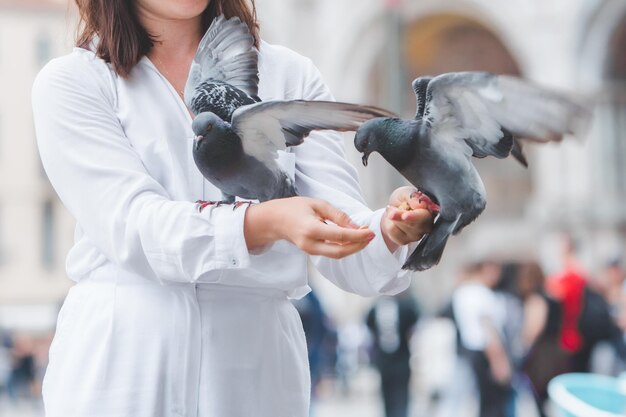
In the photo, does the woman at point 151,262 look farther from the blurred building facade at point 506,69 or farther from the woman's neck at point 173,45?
the blurred building facade at point 506,69

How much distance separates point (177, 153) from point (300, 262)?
0.32 metres

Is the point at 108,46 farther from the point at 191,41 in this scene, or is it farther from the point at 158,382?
the point at 158,382

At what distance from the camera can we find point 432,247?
2129 mm

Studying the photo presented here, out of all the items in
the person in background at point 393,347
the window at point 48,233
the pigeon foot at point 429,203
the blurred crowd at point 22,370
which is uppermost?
the pigeon foot at point 429,203

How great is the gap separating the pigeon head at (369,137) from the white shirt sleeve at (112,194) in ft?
0.84

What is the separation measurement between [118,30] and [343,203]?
1.85 ft

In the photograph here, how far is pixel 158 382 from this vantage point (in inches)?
93.4

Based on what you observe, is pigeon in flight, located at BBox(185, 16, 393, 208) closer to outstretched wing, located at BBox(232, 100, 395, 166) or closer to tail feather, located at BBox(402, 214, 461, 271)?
outstretched wing, located at BBox(232, 100, 395, 166)

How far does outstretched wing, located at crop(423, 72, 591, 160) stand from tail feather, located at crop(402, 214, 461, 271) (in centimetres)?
13

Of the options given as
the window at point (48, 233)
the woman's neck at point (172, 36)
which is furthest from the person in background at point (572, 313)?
the window at point (48, 233)

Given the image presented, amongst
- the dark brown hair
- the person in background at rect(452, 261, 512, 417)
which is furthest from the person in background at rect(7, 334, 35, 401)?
the dark brown hair

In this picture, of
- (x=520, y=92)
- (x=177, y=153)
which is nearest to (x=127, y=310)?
(x=177, y=153)

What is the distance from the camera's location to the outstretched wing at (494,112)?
1.97 m

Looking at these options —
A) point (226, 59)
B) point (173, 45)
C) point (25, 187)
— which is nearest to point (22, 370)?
point (25, 187)
